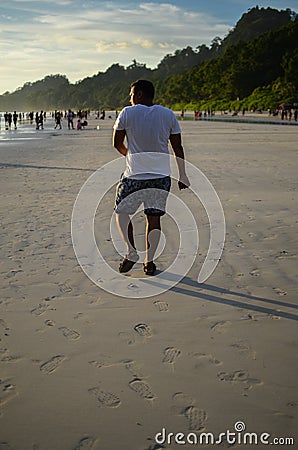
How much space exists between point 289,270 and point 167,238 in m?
1.72

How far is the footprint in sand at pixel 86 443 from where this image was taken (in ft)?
7.86

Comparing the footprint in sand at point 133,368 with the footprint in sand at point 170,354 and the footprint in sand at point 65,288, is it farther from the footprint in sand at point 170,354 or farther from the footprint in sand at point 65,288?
the footprint in sand at point 65,288

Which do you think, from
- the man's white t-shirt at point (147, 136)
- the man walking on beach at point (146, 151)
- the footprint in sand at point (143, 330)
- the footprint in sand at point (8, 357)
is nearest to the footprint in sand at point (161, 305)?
the footprint in sand at point (143, 330)

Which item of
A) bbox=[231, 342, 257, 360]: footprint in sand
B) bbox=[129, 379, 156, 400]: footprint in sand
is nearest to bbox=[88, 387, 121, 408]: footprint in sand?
bbox=[129, 379, 156, 400]: footprint in sand

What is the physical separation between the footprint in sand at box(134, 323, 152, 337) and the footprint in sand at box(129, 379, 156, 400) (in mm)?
617

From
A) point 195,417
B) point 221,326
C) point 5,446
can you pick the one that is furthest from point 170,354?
point 5,446

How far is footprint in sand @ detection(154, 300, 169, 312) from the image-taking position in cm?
398

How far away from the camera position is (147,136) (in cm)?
426

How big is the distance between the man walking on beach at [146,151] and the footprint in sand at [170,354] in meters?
1.52

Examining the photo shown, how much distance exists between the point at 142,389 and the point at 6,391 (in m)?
0.81

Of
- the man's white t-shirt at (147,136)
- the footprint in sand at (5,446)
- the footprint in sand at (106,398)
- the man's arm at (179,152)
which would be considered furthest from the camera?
the man's arm at (179,152)

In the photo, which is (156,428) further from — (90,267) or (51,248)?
(51,248)

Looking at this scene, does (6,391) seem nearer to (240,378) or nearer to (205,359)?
(205,359)

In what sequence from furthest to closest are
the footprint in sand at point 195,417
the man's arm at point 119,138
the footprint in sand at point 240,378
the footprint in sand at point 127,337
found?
1. the man's arm at point 119,138
2. the footprint in sand at point 127,337
3. the footprint in sand at point 240,378
4. the footprint in sand at point 195,417
